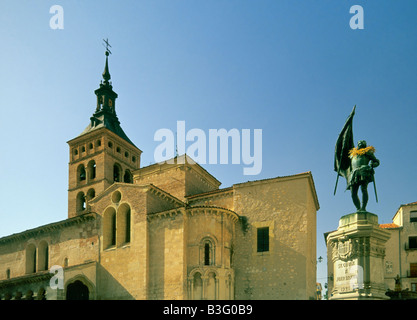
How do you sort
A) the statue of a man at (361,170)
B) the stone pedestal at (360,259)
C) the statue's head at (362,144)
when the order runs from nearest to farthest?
the stone pedestal at (360,259) < the statue of a man at (361,170) < the statue's head at (362,144)

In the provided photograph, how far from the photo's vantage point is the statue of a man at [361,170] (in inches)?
455

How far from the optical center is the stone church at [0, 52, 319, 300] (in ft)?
73.8

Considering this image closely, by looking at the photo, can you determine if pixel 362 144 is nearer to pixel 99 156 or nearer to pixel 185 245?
pixel 185 245

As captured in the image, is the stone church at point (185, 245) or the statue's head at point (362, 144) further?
the stone church at point (185, 245)

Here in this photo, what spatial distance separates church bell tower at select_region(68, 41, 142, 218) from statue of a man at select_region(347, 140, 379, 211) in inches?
1143

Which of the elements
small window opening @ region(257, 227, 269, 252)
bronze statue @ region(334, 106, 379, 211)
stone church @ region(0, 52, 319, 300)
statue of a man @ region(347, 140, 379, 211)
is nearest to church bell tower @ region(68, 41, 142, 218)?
stone church @ region(0, 52, 319, 300)

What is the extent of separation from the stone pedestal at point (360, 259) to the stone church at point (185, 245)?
36.8 feet

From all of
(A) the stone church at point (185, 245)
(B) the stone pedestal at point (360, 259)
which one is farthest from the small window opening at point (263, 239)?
(B) the stone pedestal at point (360, 259)

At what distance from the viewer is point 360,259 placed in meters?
10.9

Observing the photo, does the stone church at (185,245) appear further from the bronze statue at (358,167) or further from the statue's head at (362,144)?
the statue's head at (362,144)

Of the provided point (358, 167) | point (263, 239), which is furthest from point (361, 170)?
point (263, 239)

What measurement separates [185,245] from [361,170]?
1354cm

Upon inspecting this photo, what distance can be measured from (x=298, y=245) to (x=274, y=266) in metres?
1.87
